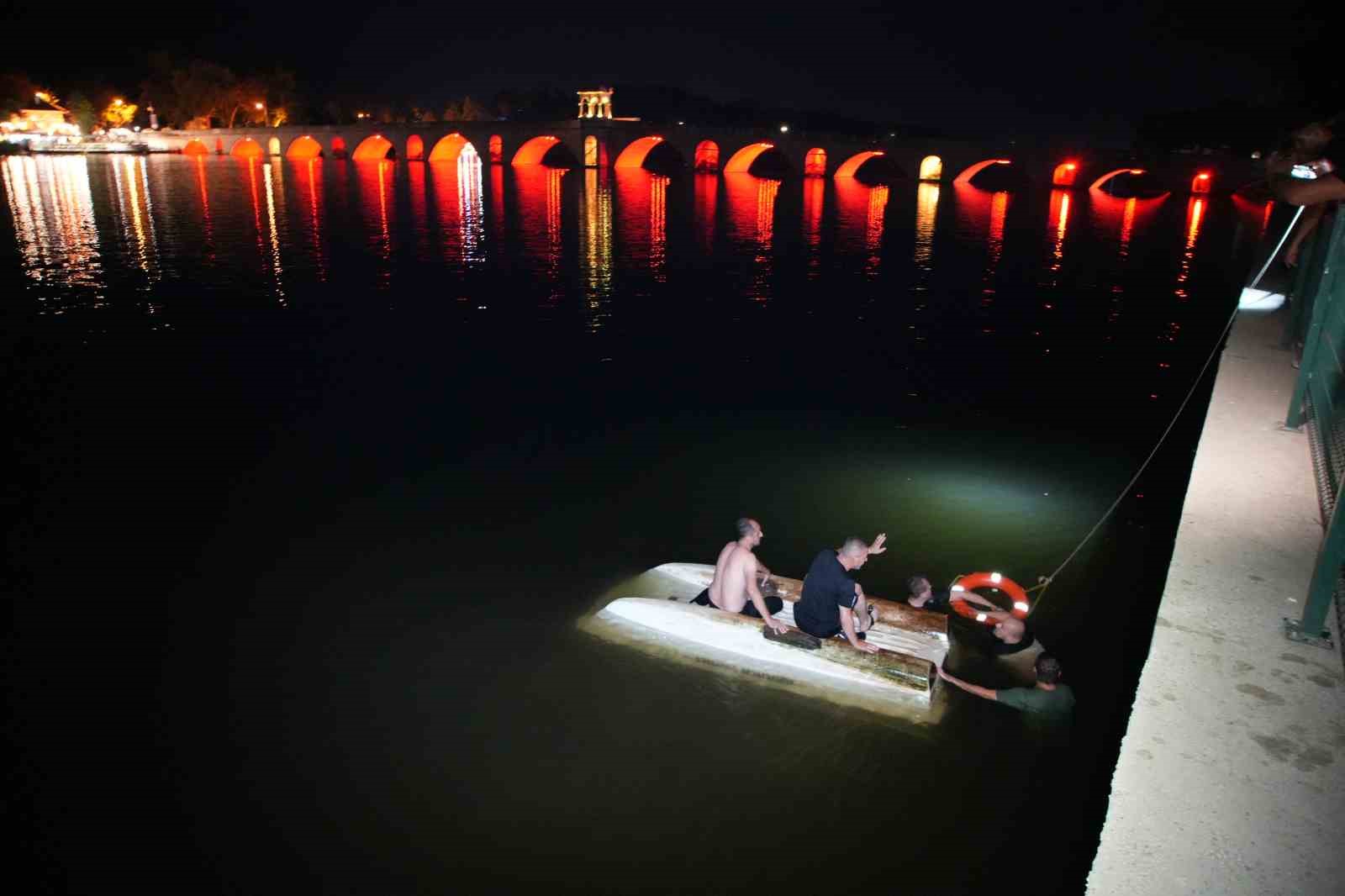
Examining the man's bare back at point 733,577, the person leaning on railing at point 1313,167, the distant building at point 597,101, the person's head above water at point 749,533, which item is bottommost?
the man's bare back at point 733,577

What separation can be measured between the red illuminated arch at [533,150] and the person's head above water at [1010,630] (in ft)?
285

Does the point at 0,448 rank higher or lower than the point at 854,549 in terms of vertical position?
lower

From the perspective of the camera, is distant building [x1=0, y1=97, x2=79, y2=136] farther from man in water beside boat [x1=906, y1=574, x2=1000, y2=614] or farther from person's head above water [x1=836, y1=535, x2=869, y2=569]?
person's head above water [x1=836, y1=535, x2=869, y2=569]

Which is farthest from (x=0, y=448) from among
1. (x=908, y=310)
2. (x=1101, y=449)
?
(x=908, y=310)

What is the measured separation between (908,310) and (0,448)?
19365 mm

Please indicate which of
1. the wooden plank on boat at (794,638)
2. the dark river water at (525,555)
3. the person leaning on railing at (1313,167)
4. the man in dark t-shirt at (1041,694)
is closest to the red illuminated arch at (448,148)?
the dark river water at (525,555)

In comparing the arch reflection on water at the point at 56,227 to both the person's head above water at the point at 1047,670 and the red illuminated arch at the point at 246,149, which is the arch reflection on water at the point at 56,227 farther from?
the red illuminated arch at the point at 246,149

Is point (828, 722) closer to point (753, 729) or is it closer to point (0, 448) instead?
point (753, 729)

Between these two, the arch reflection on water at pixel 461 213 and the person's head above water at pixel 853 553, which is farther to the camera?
the arch reflection on water at pixel 461 213

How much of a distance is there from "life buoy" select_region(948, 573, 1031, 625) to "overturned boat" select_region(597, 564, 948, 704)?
501mm

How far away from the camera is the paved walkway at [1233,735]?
146 inches

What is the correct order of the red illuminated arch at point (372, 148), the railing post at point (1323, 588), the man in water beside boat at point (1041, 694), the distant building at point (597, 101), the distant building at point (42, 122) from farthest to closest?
the distant building at point (597, 101) → the red illuminated arch at point (372, 148) → the distant building at point (42, 122) → the man in water beside boat at point (1041, 694) → the railing post at point (1323, 588)

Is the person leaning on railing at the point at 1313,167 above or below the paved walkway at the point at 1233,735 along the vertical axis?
above

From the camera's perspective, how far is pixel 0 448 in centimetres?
1217
